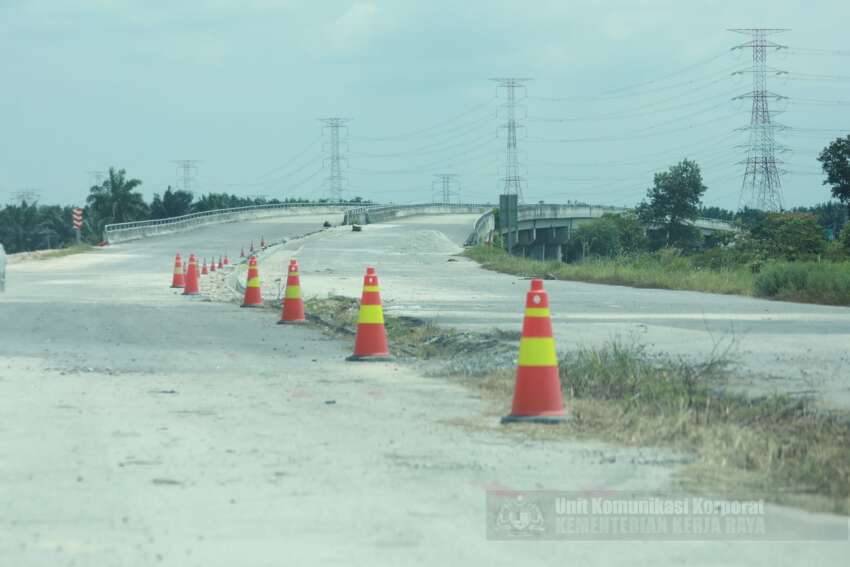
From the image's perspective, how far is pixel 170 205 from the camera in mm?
149625

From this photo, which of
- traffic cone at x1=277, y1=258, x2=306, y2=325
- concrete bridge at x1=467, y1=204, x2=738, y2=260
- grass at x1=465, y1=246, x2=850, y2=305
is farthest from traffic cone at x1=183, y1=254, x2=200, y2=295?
concrete bridge at x1=467, y1=204, x2=738, y2=260

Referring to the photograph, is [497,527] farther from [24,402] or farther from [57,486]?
[24,402]

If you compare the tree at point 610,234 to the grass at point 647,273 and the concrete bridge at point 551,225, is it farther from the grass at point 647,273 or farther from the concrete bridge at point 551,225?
the grass at point 647,273

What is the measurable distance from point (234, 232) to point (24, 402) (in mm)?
73984

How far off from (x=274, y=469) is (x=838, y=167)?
73.0 meters

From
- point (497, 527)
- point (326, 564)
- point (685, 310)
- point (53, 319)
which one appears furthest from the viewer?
point (685, 310)

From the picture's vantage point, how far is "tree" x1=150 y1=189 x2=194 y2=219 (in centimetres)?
14838

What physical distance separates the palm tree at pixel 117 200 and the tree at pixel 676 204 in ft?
175

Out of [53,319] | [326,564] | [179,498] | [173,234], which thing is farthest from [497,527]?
[173,234]

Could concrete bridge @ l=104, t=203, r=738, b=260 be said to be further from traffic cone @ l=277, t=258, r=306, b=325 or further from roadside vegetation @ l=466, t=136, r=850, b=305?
traffic cone @ l=277, t=258, r=306, b=325

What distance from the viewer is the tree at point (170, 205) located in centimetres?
14838

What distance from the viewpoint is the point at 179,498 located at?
6496 millimetres

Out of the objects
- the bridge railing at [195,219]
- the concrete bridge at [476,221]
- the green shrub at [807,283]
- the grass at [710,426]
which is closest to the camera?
the grass at [710,426]

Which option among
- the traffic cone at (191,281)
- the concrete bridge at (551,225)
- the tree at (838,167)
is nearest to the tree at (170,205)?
the concrete bridge at (551,225)
